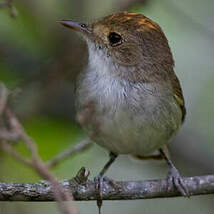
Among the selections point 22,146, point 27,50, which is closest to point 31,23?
point 27,50

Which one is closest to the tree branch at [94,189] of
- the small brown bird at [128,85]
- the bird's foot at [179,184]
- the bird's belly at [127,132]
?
the bird's foot at [179,184]

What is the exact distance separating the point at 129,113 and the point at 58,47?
194 cm

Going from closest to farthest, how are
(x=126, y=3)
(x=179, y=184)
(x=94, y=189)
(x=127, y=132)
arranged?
(x=94, y=189)
(x=179, y=184)
(x=127, y=132)
(x=126, y=3)

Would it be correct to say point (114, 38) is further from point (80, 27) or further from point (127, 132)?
point (127, 132)

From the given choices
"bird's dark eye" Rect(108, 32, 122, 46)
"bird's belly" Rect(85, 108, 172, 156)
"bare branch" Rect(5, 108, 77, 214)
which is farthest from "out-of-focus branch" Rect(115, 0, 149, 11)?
"bare branch" Rect(5, 108, 77, 214)

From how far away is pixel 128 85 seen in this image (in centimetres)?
480

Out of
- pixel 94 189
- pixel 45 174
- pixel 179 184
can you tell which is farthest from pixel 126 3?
pixel 45 174

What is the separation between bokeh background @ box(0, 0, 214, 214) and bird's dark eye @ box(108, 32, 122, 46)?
0.93m

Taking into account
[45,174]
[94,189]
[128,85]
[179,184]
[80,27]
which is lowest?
[179,184]

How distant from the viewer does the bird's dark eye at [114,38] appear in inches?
192

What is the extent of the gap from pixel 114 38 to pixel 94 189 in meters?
1.35

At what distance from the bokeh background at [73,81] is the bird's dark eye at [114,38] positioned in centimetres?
93

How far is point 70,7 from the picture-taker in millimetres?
6391

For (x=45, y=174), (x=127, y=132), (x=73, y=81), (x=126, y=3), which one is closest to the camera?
(x=45, y=174)
